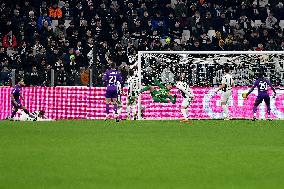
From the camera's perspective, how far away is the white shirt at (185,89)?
30.1 metres

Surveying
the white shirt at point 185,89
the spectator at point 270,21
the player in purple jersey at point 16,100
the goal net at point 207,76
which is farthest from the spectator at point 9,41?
the spectator at point 270,21

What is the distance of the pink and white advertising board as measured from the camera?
104 ft

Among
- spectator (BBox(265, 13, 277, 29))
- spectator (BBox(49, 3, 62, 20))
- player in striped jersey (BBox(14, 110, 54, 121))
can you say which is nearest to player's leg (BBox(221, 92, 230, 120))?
player in striped jersey (BBox(14, 110, 54, 121))

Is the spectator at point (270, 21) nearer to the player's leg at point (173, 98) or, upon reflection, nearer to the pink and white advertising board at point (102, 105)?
the pink and white advertising board at point (102, 105)

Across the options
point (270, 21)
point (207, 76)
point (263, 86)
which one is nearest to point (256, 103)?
point (263, 86)

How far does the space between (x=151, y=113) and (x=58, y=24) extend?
268 inches

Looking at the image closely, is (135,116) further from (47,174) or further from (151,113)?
(47,174)

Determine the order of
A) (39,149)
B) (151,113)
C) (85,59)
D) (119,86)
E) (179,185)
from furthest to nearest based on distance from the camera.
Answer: (85,59) → (151,113) → (119,86) → (39,149) → (179,185)

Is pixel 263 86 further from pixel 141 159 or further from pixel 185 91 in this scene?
pixel 141 159

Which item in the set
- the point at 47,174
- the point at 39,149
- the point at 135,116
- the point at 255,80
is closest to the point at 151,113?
the point at 135,116

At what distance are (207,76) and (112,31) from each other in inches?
253

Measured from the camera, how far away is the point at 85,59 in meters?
35.1

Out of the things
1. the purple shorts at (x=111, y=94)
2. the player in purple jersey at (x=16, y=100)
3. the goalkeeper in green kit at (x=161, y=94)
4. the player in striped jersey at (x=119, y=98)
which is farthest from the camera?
the goalkeeper in green kit at (x=161, y=94)

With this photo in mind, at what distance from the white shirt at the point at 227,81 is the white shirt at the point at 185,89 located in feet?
4.71
